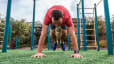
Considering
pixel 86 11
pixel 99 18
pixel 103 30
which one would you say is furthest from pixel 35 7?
pixel 99 18

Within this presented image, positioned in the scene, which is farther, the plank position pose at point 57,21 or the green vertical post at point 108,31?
the green vertical post at point 108,31

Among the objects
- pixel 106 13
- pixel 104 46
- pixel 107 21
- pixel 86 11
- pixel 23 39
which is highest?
pixel 86 11

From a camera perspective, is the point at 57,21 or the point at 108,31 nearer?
the point at 57,21

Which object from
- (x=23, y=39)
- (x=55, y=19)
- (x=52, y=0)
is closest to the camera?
(x=55, y=19)

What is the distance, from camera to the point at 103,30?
11.5 metres

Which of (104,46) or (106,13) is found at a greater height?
(106,13)

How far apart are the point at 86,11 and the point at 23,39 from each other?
8.13m

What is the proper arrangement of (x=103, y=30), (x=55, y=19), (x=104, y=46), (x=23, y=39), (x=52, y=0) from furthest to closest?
(x=103, y=30)
(x=23, y=39)
(x=104, y=46)
(x=52, y=0)
(x=55, y=19)

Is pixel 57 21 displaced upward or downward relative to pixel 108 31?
upward

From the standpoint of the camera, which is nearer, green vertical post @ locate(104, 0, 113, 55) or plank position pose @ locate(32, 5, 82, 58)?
plank position pose @ locate(32, 5, 82, 58)

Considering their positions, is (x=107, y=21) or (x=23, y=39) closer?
(x=107, y=21)

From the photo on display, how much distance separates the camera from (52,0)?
4.08 metres

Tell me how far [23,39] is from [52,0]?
7.97 meters

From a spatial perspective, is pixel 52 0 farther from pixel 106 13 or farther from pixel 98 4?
pixel 106 13
